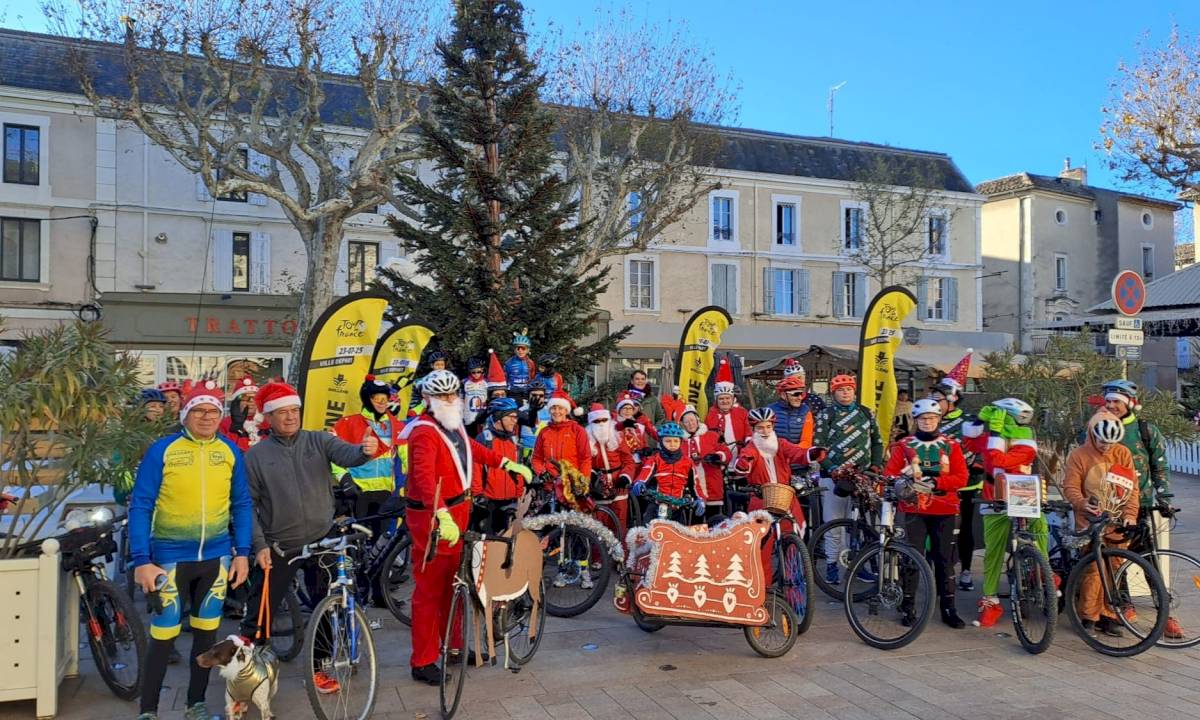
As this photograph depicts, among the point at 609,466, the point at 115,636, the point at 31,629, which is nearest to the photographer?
the point at 31,629

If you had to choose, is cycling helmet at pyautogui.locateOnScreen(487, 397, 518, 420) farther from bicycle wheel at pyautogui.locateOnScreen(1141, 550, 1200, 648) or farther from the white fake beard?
bicycle wheel at pyautogui.locateOnScreen(1141, 550, 1200, 648)

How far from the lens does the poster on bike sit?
6.37 metres

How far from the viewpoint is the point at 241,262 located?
2628 centimetres

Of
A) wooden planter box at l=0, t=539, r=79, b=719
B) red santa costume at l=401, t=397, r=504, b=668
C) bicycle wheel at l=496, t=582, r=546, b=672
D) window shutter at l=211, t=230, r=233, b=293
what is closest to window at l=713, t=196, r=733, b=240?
window shutter at l=211, t=230, r=233, b=293

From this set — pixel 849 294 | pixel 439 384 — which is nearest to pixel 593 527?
pixel 439 384

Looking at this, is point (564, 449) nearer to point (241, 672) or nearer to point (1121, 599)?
point (241, 672)

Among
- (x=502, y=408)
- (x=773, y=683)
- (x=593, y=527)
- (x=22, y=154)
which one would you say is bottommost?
(x=773, y=683)

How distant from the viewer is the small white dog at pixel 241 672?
4406mm

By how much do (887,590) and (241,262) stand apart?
23.7 metres

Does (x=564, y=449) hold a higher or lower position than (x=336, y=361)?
lower

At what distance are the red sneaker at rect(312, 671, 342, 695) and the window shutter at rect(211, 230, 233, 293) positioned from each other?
23.1 meters

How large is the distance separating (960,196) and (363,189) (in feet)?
86.9

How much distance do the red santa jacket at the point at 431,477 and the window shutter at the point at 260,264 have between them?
2240 centimetres

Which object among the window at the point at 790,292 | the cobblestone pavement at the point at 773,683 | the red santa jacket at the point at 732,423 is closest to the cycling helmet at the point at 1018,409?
the cobblestone pavement at the point at 773,683
